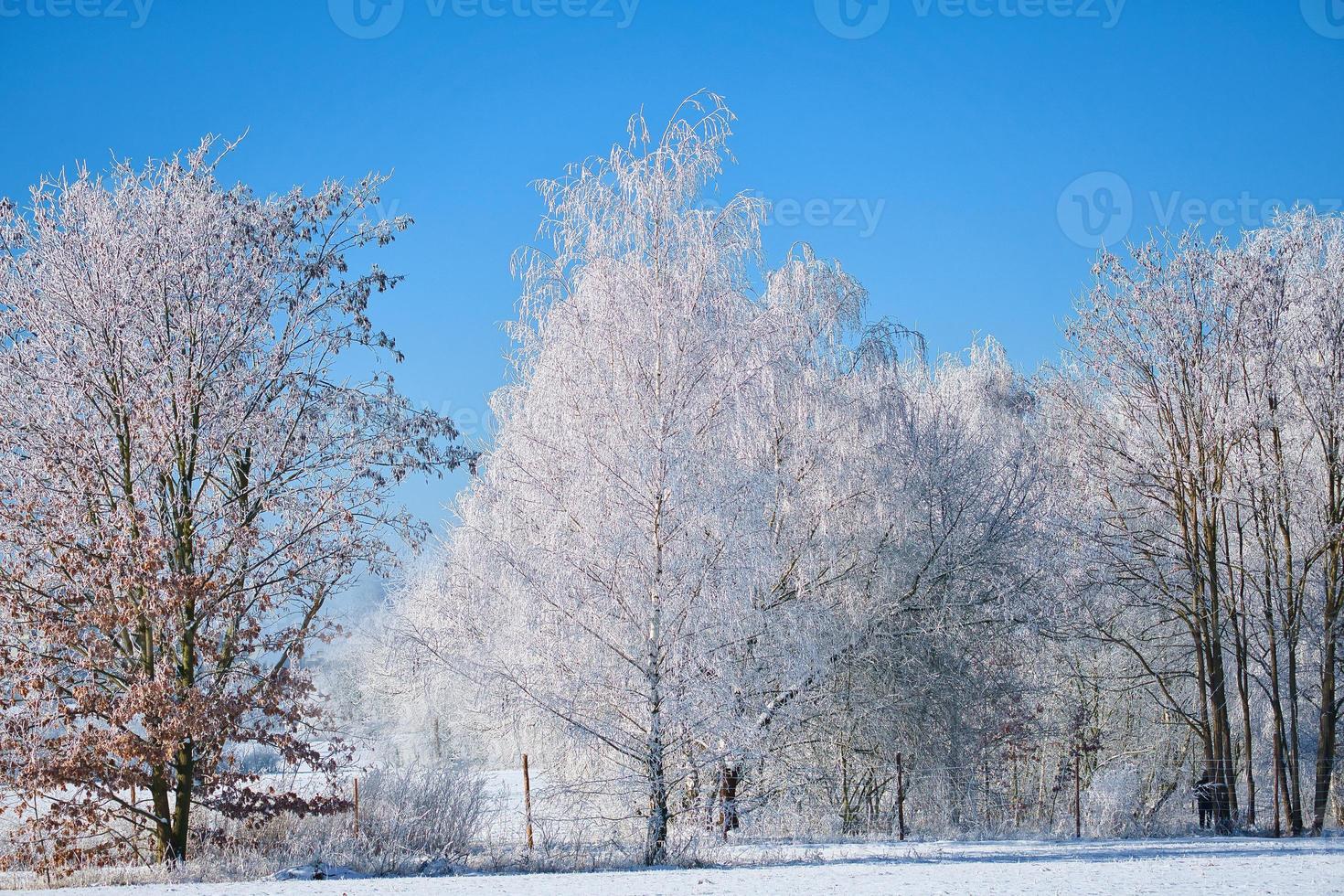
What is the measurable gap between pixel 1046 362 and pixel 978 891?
35.3 feet

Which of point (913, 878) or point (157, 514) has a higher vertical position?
point (157, 514)

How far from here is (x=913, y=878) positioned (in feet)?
27.2

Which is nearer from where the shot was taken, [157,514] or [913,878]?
[913,878]

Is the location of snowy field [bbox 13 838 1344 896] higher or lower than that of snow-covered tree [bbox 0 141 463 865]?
lower

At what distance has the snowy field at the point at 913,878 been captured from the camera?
7.46 m

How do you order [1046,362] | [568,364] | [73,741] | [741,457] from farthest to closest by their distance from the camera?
[1046,362] → [741,457] → [568,364] → [73,741]

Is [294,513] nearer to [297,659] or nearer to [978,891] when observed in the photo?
[297,659]

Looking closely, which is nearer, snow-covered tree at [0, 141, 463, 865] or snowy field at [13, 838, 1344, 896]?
snowy field at [13, 838, 1344, 896]

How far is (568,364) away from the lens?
1095 cm

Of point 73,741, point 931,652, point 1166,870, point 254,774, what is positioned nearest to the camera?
point 1166,870

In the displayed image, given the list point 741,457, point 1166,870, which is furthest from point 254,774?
point 1166,870

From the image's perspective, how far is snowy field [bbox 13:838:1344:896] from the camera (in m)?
7.46

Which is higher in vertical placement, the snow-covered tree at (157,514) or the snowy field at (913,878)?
the snow-covered tree at (157,514)

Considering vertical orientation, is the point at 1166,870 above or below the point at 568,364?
below
